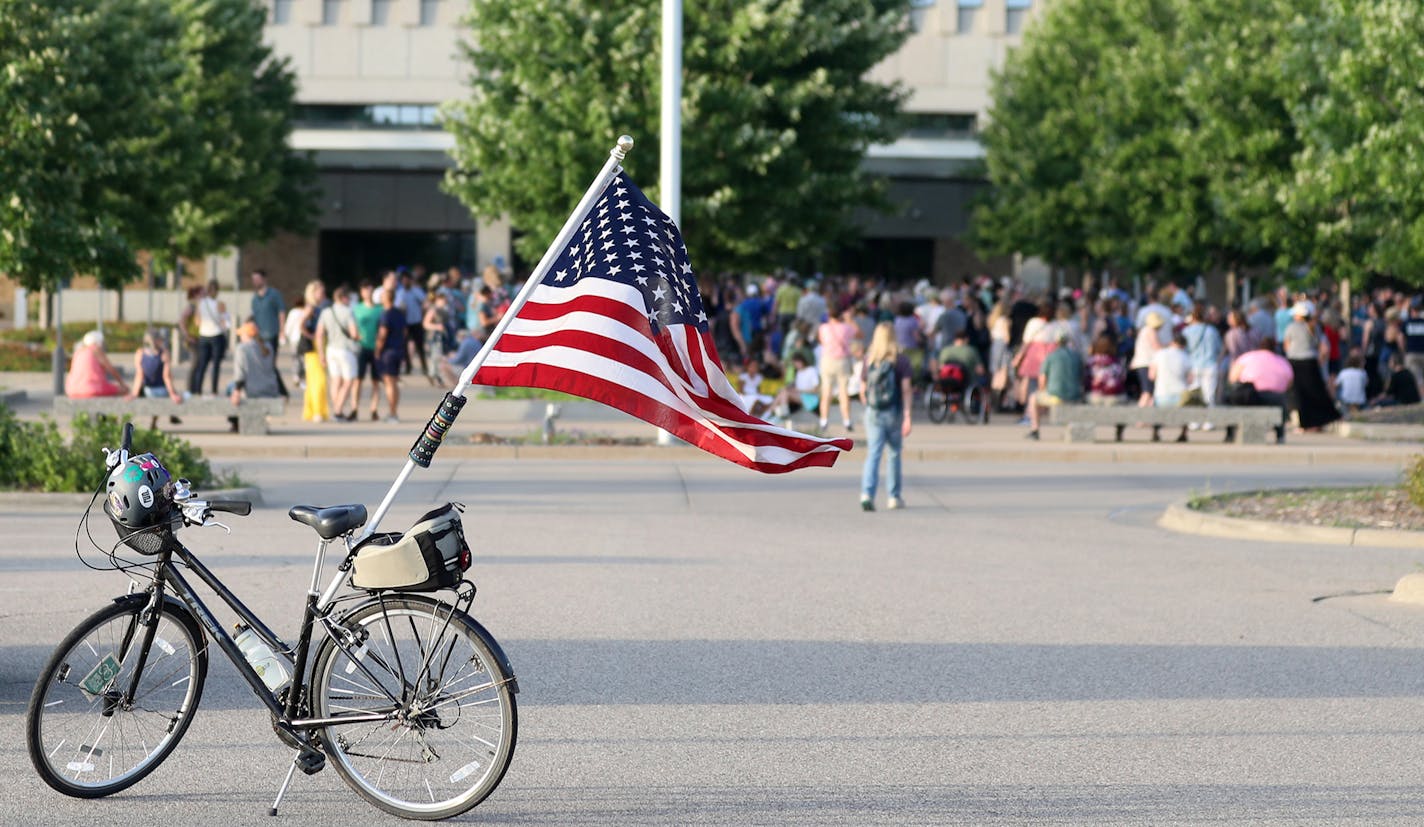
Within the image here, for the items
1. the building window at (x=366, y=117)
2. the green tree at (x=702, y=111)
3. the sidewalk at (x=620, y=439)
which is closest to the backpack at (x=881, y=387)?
the sidewalk at (x=620, y=439)

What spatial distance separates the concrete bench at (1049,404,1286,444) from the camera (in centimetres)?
2303

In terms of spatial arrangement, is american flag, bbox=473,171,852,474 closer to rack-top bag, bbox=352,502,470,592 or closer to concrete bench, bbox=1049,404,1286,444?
rack-top bag, bbox=352,502,470,592

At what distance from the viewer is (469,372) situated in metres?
6.07

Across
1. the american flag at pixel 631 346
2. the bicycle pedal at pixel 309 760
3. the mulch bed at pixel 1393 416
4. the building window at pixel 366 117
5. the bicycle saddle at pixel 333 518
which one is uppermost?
the building window at pixel 366 117

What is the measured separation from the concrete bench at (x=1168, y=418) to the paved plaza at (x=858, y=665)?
6402 mm

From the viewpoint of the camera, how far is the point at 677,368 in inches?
267

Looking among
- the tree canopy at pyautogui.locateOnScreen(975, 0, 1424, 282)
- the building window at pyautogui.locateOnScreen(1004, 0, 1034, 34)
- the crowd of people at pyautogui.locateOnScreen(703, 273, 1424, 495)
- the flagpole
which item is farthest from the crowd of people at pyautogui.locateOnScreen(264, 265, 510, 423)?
Answer: the building window at pyautogui.locateOnScreen(1004, 0, 1034, 34)

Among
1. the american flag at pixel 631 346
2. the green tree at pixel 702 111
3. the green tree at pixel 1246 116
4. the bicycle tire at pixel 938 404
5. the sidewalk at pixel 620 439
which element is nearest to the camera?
the american flag at pixel 631 346

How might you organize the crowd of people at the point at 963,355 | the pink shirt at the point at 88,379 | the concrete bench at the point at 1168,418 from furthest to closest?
the crowd of people at the point at 963,355
the concrete bench at the point at 1168,418
the pink shirt at the point at 88,379

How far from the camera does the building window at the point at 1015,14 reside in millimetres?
63906

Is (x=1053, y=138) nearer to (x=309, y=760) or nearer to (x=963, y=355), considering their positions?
(x=963, y=355)

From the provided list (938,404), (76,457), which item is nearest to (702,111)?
(938,404)

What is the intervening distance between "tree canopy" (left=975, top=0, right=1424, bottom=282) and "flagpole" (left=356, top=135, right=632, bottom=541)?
63.7 ft

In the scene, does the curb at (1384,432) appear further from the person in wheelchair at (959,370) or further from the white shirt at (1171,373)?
the person in wheelchair at (959,370)
